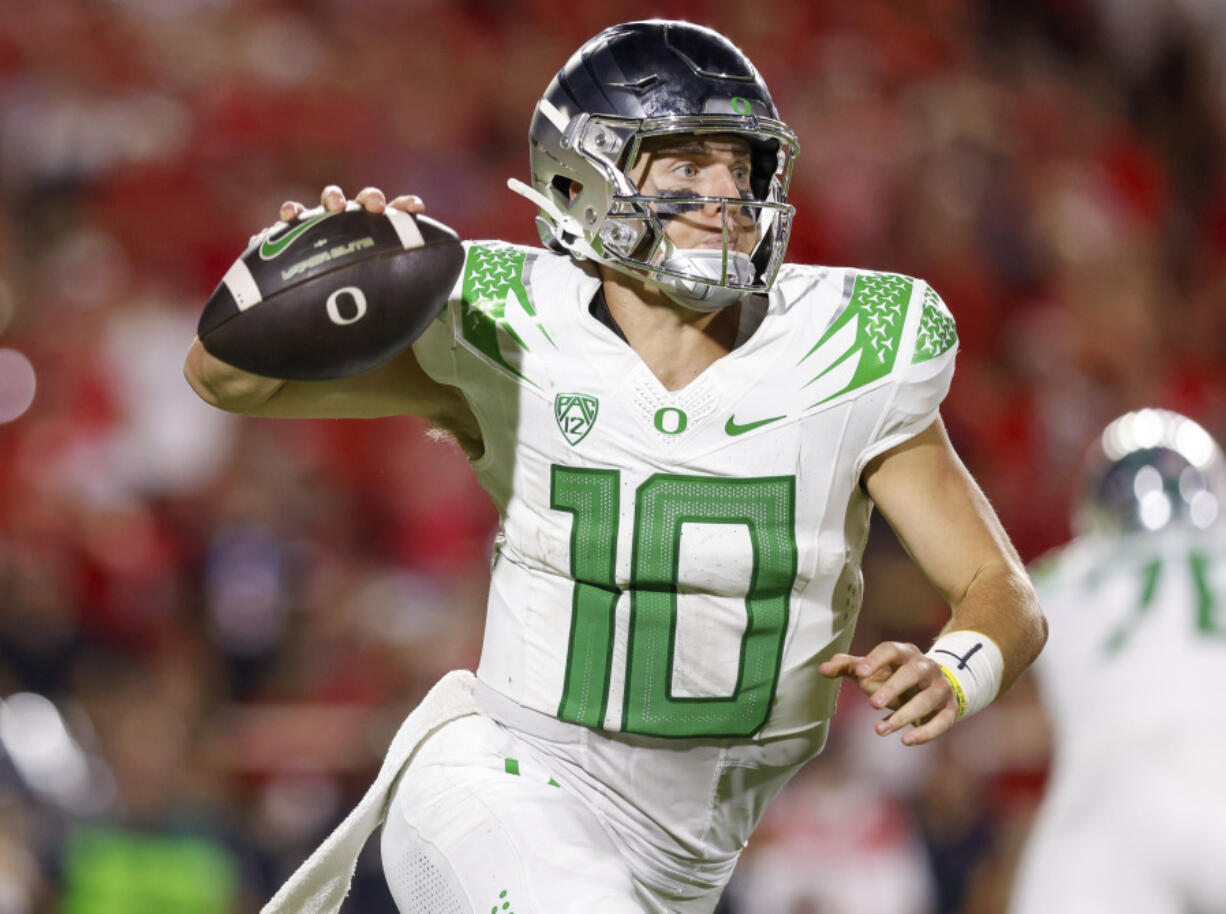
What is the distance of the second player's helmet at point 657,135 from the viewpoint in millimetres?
2305

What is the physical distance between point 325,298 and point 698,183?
0.60 m

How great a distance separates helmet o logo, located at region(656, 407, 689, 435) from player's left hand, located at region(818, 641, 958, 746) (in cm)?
48

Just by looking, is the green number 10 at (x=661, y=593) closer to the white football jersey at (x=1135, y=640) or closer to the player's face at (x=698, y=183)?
the player's face at (x=698, y=183)

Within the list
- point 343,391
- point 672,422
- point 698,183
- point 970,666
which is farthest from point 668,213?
point 970,666

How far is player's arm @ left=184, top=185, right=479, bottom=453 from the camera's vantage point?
227 cm

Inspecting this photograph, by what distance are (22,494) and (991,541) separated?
3883mm

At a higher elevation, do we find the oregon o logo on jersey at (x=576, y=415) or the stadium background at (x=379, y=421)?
the oregon o logo on jersey at (x=576, y=415)

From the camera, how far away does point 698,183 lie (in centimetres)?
238

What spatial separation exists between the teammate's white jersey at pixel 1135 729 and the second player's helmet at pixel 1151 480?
0.13 feet

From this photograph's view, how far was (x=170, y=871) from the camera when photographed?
4.27m

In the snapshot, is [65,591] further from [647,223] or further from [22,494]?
[647,223]

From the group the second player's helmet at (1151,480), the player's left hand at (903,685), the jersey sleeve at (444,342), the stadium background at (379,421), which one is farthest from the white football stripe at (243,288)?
the stadium background at (379,421)

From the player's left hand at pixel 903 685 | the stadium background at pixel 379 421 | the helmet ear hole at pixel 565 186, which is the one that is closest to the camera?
the player's left hand at pixel 903 685

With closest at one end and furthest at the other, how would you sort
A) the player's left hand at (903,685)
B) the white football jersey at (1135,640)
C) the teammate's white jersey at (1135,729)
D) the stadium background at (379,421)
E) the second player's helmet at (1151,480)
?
the player's left hand at (903,685) < the teammate's white jersey at (1135,729) < the white football jersey at (1135,640) < the second player's helmet at (1151,480) < the stadium background at (379,421)
